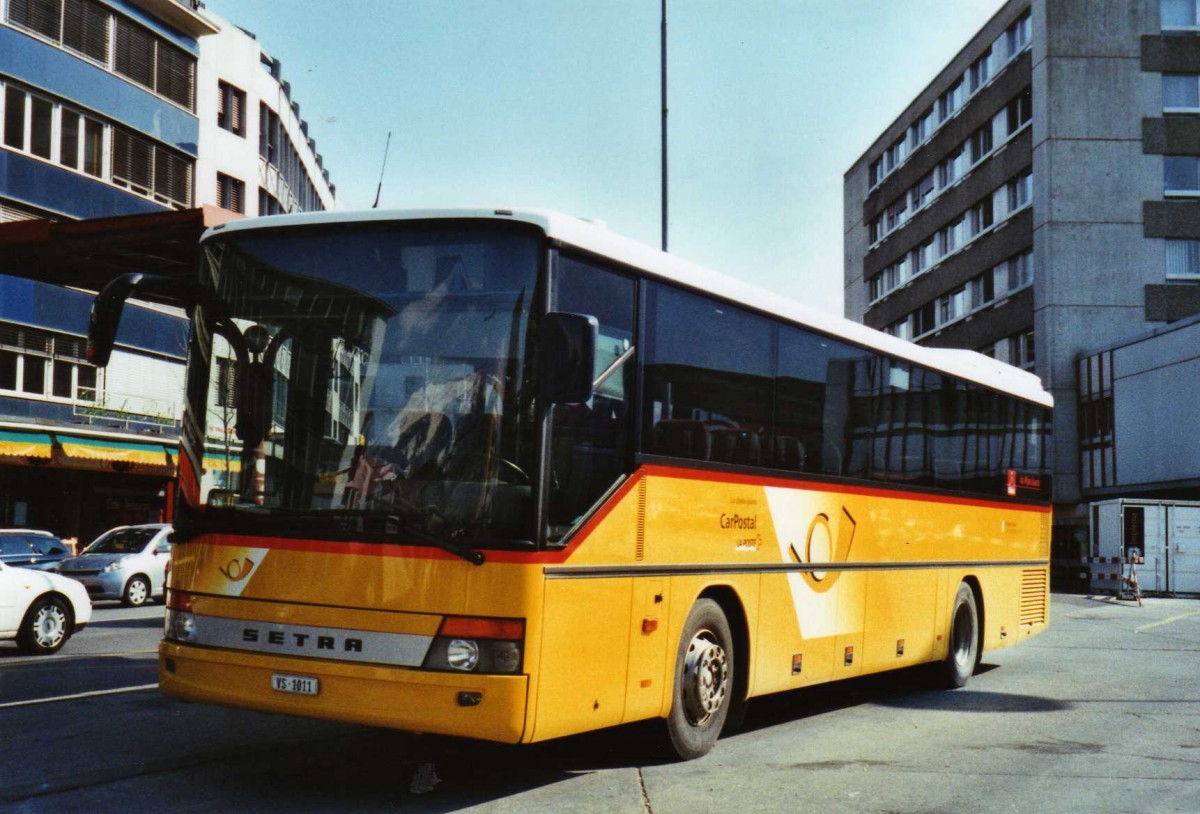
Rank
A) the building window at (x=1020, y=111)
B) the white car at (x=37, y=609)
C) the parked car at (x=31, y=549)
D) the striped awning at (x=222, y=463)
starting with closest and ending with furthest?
the striped awning at (x=222, y=463)
the white car at (x=37, y=609)
the parked car at (x=31, y=549)
the building window at (x=1020, y=111)

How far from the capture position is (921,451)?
479 inches

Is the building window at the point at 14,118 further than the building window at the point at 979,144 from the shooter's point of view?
No

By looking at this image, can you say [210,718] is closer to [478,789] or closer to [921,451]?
[478,789]

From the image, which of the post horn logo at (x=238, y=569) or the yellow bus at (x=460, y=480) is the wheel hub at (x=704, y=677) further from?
the post horn logo at (x=238, y=569)

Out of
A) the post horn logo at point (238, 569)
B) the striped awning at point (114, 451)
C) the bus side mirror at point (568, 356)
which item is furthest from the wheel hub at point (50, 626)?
the striped awning at point (114, 451)

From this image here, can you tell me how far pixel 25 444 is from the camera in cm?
3203

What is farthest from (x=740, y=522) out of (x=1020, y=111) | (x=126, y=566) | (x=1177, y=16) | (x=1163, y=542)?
(x=1020, y=111)

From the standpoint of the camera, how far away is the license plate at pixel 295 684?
265 inches

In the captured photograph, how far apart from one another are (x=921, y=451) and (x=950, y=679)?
96.7 inches

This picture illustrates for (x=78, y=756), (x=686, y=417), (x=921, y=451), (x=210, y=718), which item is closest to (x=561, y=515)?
(x=686, y=417)

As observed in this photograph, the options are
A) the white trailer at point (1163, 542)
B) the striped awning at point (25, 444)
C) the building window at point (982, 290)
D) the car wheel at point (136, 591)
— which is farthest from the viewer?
the building window at point (982, 290)

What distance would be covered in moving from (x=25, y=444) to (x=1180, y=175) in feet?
128

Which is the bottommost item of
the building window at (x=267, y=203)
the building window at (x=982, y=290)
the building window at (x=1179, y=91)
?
the building window at (x=982, y=290)

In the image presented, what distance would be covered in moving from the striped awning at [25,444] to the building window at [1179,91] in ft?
127
